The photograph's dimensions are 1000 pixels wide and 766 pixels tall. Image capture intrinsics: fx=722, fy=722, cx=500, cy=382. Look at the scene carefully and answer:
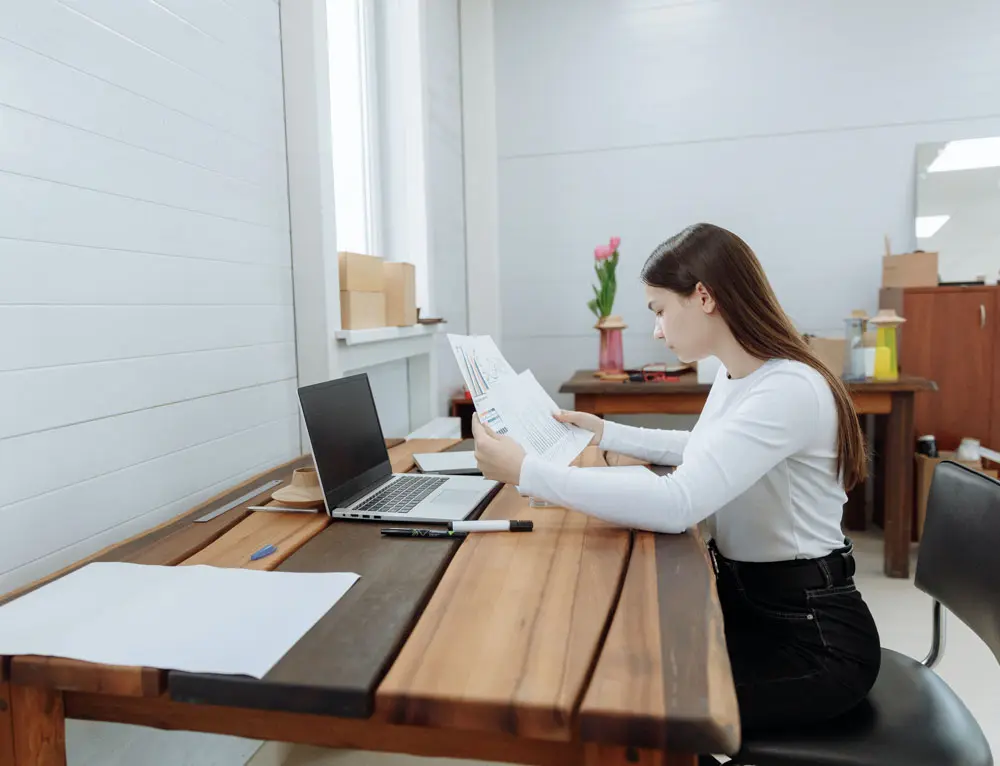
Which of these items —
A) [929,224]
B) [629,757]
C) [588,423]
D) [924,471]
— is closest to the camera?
[629,757]

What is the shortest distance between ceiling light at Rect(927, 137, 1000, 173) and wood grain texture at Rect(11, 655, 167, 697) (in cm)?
394

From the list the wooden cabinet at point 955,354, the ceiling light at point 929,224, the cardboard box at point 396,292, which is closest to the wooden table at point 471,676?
the cardboard box at point 396,292

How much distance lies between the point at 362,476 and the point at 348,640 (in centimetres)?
68

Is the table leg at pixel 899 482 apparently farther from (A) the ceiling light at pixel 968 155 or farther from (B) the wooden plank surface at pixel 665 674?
(B) the wooden plank surface at pixel 665 674

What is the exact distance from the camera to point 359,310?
2240 millimetres

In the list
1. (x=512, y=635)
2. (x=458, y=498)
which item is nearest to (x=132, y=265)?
(x=458, y=498)

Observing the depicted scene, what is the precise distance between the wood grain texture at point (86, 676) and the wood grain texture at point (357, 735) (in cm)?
4

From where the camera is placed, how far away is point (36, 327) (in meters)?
1.21

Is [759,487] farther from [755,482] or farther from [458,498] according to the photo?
[458,498]

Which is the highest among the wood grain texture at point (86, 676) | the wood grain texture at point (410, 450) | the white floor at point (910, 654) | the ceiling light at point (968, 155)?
the ceiling light at point (968, 155)

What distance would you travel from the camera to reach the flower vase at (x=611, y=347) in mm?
3393

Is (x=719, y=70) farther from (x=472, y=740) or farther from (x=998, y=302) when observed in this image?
(x=472, y=740)

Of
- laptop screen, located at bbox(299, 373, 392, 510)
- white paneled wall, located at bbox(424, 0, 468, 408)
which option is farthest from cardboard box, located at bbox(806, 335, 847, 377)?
laptop screen, located at bbox(299, 373, 392, 510)

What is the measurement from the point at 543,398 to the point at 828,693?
0.81 m
